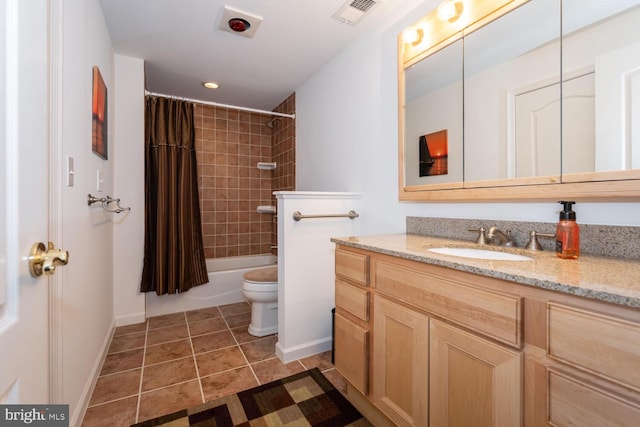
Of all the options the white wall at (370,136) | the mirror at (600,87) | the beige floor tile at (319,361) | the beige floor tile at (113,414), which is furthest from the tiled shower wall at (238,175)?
the mirror at (600,87)

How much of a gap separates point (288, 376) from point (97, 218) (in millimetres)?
1522

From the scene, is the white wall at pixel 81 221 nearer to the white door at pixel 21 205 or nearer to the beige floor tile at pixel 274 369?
the white door at pixel 21 205

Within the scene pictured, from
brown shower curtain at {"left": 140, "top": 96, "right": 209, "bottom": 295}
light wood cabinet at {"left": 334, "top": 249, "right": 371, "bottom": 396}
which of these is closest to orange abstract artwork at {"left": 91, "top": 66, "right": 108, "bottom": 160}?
brown shower curtain at {"left": 140, "top": 96, "right": 209, "bottom": 295}

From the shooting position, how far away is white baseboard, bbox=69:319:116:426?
4.34 feet

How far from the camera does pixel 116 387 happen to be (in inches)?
64.2

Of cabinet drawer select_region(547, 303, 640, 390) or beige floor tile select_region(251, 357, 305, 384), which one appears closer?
cabinet drawer select_region(547, 303, 640, 390)

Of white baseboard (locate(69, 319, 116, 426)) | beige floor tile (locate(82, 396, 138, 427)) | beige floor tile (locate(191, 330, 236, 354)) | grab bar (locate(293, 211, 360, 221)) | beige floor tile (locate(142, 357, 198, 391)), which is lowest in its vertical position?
beige floor tile (locate(82, 396, 138, 427))

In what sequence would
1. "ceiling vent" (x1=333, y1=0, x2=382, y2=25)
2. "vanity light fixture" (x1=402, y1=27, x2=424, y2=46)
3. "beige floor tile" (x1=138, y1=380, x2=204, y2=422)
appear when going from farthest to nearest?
1. "ceiling vent" (x1=333, y1=0, x2=382, y2=25)
2. "vanity light fixture" (x1=402, y1=27, x2=424, y2=46)
3. "beige floor tile" (x1=138, y1=380, x2=204, y2=422)

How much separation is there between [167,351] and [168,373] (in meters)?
0.30

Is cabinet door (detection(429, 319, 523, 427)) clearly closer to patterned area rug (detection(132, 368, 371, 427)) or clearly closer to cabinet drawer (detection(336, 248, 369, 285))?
cabinet drawer (detection(336, 248, 369, 285))

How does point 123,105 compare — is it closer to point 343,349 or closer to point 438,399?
point 343,349

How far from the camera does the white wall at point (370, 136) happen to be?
1560 mm

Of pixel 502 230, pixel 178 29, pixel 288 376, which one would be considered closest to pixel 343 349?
pixel 288 376

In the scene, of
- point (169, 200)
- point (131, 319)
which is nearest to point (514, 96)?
point (169, 200)
